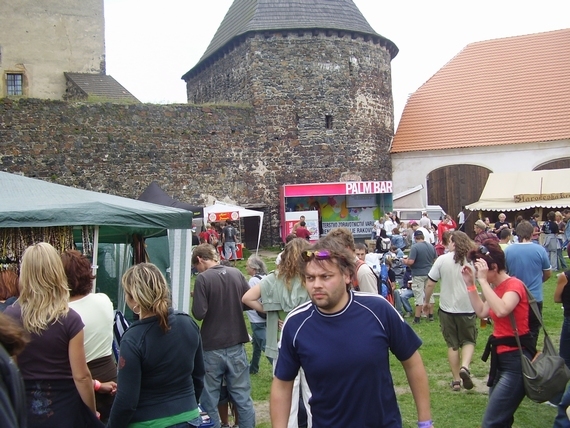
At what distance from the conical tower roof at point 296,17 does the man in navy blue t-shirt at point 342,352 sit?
71.5 feet

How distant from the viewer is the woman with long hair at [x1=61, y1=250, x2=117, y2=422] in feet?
13.0

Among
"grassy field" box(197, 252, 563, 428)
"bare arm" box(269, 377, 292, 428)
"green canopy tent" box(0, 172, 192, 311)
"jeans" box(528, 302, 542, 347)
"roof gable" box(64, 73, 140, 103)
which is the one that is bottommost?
"grassy field" box(197, 252, 563, 428)

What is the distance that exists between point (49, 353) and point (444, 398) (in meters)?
4.12

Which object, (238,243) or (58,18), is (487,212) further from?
(58,18)

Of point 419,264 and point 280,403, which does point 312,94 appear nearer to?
point 419,264

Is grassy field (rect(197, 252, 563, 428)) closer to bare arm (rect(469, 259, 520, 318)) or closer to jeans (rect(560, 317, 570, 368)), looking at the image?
jeans (rect(560, 317, 570, 368))

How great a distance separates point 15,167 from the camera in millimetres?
20750

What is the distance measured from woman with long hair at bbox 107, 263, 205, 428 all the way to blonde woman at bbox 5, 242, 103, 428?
0.83 feet

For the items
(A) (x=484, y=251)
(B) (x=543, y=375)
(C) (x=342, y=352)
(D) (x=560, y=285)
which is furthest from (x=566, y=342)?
(C) (x=342, y=352)

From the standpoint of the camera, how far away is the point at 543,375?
14.1ft

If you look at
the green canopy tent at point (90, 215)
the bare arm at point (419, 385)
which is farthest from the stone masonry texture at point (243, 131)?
the bare arm at point (419, 385)

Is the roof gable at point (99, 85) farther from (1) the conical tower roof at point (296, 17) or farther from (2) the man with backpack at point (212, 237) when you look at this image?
(2) the man with backpack at point (212, 237)

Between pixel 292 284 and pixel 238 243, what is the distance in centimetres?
1561

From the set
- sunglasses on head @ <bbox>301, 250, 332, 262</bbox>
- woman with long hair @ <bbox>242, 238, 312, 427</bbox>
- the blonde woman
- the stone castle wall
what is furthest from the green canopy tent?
the stone castle wall
